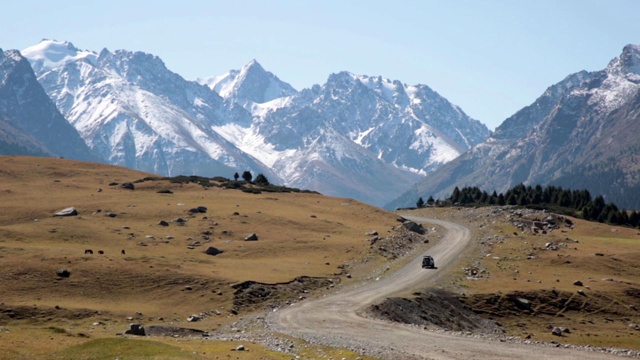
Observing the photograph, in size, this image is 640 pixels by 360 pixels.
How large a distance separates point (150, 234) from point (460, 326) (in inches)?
1889

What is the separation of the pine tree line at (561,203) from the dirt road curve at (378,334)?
315 feet

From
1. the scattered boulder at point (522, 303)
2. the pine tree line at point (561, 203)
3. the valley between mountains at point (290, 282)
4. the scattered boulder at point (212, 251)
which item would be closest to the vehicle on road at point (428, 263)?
the valley between mountains at point (290, 282)

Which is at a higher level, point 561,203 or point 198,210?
point 561,203

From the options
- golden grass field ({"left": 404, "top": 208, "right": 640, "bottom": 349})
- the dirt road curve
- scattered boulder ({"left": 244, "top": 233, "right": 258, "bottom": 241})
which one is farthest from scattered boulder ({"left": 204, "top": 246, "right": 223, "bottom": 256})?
golden grass field ({"left": 404, "top": 208, "right": 640, "bottom": 349})

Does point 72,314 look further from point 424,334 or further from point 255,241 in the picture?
point 255,241

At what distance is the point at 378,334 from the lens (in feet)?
177

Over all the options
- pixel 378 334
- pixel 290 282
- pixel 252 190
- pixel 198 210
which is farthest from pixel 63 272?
pixel 252 190

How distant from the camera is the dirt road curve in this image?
48.8m

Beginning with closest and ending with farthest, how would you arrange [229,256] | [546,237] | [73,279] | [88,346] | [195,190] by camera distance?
[88,346] < [73,279] < [229,256] < [546,237] < [195,190]

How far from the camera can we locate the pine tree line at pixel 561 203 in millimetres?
159375

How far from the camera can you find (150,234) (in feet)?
331

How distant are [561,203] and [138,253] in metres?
130

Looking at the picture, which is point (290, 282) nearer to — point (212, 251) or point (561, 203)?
point (212, 251)

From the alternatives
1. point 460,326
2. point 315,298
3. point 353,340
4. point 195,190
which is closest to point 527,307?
point 460,326
